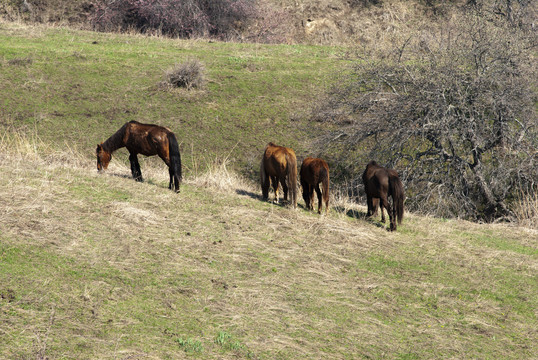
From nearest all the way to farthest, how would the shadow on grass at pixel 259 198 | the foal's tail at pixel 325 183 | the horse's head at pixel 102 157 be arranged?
the foal's tail at pixel 325 183 → the shadow on grass at pixel 259 198 → the horse's head at pixel 102 157

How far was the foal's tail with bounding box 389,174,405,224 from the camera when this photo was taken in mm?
11984

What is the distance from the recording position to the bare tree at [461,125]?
16266 mm

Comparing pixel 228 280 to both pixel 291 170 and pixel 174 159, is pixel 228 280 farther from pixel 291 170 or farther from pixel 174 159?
pixel 291 170

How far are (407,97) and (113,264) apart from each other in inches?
461

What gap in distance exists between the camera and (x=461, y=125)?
1655 centimetres

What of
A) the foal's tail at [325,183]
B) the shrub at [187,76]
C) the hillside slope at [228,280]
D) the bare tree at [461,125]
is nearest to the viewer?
the hillside slope at [228,280]

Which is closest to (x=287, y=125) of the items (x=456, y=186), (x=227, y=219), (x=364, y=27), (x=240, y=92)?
(x=240, y=92)

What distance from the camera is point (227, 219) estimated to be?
10.5m

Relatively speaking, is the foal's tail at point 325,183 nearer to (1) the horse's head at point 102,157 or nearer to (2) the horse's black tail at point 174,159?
(2) the horse's black tail at point 174,159

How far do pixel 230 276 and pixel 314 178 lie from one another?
15.2ft

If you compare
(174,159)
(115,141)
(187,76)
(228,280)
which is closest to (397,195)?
(174,159)

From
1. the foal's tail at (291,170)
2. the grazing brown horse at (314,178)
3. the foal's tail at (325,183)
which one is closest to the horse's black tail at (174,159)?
the foal's tail at (291,170)

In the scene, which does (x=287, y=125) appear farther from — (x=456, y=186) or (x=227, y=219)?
(x=227, y=219)

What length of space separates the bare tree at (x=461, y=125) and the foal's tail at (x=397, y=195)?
4.02m
